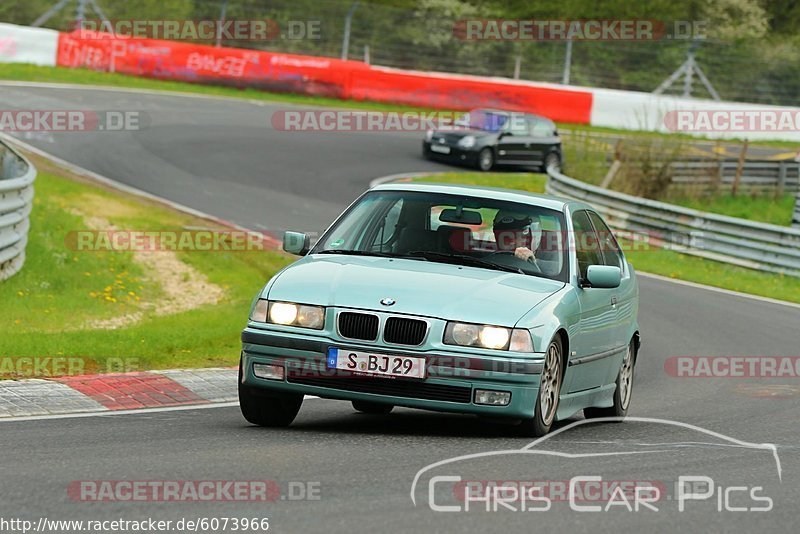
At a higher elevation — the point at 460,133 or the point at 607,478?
the point at 607,478

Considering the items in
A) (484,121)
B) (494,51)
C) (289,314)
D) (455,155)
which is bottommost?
(455,155)

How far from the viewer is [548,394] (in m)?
8.48

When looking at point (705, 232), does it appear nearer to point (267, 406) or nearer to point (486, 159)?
point (486, 159)

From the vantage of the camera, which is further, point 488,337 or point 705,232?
point 705,232

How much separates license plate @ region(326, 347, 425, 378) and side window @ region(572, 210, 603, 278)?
183cm

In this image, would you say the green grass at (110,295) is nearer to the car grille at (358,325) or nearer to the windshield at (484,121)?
the car grille at (358,325)

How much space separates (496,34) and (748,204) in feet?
52.0

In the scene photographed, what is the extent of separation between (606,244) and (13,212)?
7662 mm

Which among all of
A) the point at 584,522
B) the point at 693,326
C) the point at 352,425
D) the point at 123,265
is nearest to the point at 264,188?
the point at 123,265

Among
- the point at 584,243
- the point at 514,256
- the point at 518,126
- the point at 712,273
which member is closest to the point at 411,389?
the point at 514,256

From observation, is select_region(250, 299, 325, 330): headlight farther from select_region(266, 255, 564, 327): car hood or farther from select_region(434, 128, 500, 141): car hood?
select_region(434, 128, 500, 141): car hood

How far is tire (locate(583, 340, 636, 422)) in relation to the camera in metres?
10.3

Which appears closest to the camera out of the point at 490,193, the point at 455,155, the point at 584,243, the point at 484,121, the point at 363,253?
the point at 363,253

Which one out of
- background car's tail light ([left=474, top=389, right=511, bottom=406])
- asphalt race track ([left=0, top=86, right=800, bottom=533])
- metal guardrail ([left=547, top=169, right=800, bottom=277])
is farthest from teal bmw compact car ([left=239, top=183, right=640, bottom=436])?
metal guardrail ([left=547, top=169, right=800, bottom=277])
